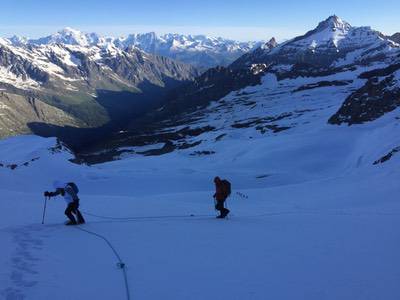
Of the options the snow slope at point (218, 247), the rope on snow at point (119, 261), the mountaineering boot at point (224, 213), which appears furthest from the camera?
the mountaineering boot at point (224, 213)

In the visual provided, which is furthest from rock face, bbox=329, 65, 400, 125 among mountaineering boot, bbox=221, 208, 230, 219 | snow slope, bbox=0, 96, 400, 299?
mountaineering boot, bbox=221, 208, 230, 219

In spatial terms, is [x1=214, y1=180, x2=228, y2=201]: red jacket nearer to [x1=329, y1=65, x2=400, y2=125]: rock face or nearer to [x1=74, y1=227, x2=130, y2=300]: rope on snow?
[x1=74, y1=227, x2=130, y2=300]: rope on snow

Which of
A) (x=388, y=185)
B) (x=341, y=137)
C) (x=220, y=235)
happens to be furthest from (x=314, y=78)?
(x=220, y=235)

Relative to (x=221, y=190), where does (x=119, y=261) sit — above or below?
below

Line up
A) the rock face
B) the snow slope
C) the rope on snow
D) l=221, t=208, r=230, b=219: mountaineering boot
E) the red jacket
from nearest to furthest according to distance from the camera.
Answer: the rope on snow, the snow slope, the red jacket, l=221, t=208, r=230, b=219: mountaineering boot, the rock face

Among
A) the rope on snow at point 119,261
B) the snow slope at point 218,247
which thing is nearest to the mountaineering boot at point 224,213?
the snow slope at point 218,247

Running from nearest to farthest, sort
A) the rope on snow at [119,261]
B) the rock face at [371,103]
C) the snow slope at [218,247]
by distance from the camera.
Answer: the rope on snow at [119,261], the snow slope at [218,247], the rock face at [371,103]

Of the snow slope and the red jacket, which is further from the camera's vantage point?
the red jacket

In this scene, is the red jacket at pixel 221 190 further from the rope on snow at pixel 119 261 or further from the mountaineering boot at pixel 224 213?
the rope on snow at pixel 119 261

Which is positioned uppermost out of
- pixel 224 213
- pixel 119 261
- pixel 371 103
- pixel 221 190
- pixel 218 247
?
pixel 371 103

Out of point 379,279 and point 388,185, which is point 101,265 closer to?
point 379,279

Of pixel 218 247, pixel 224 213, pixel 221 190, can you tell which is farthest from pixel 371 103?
pixel 218 247

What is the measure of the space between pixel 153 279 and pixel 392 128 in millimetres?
46815

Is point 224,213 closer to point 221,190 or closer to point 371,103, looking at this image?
point 221,190
